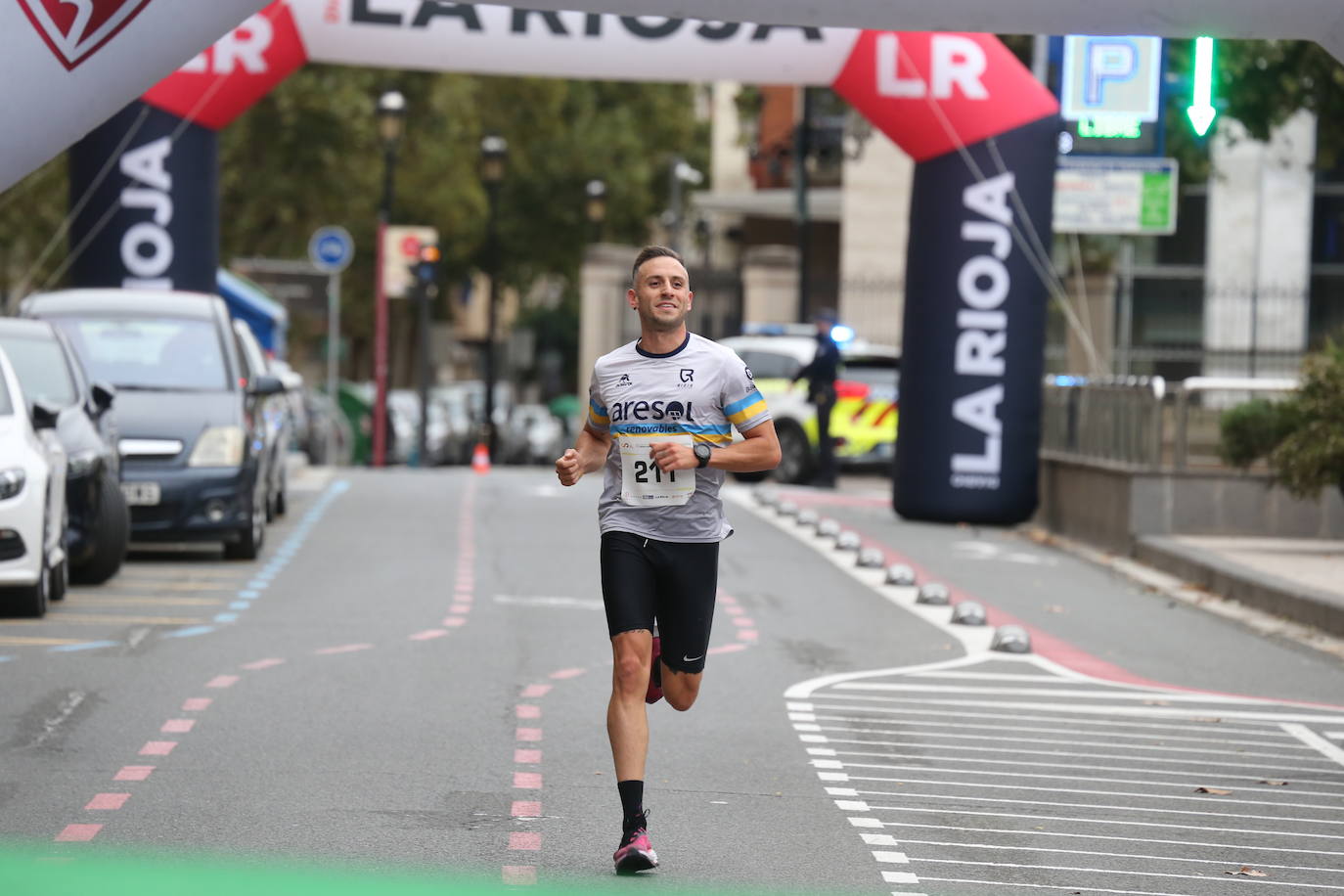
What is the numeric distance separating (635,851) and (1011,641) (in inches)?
238

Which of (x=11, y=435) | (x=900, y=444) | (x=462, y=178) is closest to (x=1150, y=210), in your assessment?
(x=900, y=444)

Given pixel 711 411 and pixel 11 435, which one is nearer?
pixel 711 411

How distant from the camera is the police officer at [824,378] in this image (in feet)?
80.4

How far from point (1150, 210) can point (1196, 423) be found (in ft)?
11.2

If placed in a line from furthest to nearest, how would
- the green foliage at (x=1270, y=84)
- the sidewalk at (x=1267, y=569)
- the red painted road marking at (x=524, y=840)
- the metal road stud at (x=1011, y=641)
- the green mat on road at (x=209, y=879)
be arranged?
the green foliage at (x=1270, y=84), the sidewalk at (x=1267, y=569), the metal road stud at (x=1011, y=641), the red painted road marking at (x=524, y=840), the green mat on road at (x=209, y=879)

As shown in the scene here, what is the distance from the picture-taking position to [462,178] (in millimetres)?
50250

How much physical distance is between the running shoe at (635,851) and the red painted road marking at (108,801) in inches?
68.8

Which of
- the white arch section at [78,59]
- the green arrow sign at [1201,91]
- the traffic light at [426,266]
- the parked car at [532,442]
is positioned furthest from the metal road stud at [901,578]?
the parked car at [532,442]

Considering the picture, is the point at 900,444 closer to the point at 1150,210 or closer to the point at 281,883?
the point at 1150,210

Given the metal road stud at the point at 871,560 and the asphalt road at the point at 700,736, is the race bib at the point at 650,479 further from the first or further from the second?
the metal road stud at the point at 871,560

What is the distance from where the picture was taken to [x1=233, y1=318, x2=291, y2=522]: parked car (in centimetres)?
1709

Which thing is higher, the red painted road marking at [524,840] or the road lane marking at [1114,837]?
the red painted road marking at [524,840]

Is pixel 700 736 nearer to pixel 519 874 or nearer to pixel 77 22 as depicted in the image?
pixel 519 874

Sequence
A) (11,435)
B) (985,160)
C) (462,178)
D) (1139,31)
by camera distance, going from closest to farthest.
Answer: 1. (1139,31)
2. (11,435)
3. (985,160)
4. (462,178)
